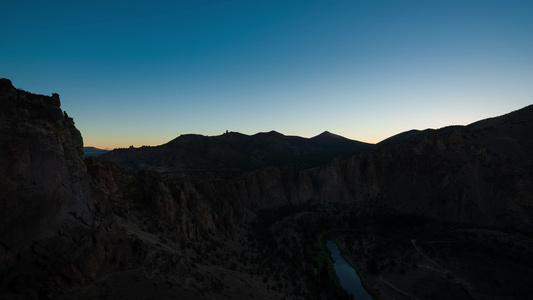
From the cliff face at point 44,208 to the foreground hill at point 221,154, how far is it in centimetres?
6371

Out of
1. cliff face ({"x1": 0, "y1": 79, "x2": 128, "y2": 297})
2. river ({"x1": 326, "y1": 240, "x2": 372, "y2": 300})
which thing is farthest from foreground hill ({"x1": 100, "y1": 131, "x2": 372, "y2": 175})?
cliff face ({"x1": 0, "y1": 79, "x2": 128, "y2": 297})

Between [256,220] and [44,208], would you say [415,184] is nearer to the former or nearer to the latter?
[256,220]

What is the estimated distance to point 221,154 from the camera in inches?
4695

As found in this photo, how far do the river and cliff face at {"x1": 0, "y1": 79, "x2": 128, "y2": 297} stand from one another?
28.1 meters

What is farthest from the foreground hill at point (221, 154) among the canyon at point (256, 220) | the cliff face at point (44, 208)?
the cliff face at point (44, 208)

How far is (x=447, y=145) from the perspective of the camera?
67.9 meters


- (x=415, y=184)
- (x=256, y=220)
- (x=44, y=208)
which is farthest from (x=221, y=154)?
(x=44, y=208)

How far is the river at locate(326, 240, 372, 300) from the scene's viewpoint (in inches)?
1281

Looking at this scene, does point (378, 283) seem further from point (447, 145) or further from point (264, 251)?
point (447, 145)

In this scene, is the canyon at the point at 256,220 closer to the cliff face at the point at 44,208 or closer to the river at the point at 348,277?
the cliff face at the point at 44,208

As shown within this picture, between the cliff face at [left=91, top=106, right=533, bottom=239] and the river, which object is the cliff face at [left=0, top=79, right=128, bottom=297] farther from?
the river

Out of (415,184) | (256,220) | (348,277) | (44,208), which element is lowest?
(348,277)

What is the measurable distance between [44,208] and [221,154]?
107m

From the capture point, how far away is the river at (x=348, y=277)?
32.5 metres
